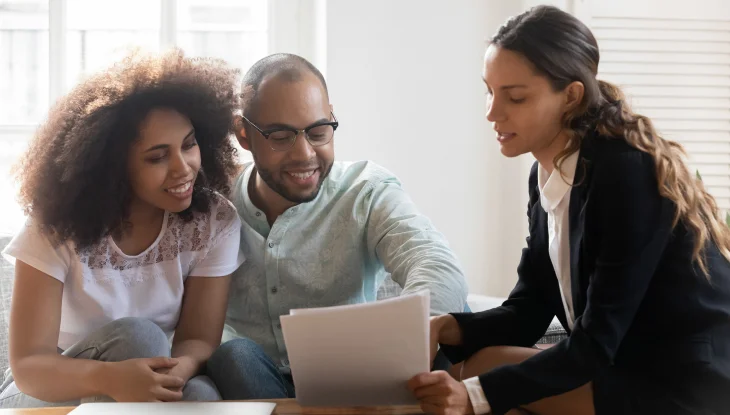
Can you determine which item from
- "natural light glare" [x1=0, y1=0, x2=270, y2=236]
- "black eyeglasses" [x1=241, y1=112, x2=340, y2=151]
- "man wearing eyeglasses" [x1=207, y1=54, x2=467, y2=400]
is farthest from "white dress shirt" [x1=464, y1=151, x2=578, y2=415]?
"natural light glare" [x1=0, y1=0, x2=270, y2=236]

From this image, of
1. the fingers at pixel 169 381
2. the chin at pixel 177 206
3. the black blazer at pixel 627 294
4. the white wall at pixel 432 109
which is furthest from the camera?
the white wall at pixel 432 109

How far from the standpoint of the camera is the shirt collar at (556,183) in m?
1.53

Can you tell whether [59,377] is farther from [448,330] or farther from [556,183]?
[556,183]

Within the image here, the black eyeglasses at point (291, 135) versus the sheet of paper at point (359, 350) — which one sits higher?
the black eyeglasses at point (291, 135)

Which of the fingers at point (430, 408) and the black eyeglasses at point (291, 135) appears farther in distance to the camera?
the black eyeglasses at point (291, 135)

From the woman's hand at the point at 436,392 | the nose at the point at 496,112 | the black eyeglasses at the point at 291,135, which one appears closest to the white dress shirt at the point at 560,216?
the nose at the point at 496,112

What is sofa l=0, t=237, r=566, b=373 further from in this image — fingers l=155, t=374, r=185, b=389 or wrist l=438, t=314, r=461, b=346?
fingers l=155, t=374, r=185, b=389

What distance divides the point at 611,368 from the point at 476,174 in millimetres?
1812

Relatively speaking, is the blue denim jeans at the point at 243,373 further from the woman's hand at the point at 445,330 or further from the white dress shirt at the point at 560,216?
the white dress shirt at the point at 560,216

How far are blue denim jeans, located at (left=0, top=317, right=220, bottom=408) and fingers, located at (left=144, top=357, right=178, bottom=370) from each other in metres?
0.06

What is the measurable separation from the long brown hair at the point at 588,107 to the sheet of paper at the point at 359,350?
0.44 metres

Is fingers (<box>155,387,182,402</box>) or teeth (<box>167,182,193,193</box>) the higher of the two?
teeth (<box>167,182,193,193</box>)

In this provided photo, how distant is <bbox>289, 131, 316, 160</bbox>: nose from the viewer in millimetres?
1884

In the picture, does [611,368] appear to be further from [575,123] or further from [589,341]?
[575,123]
